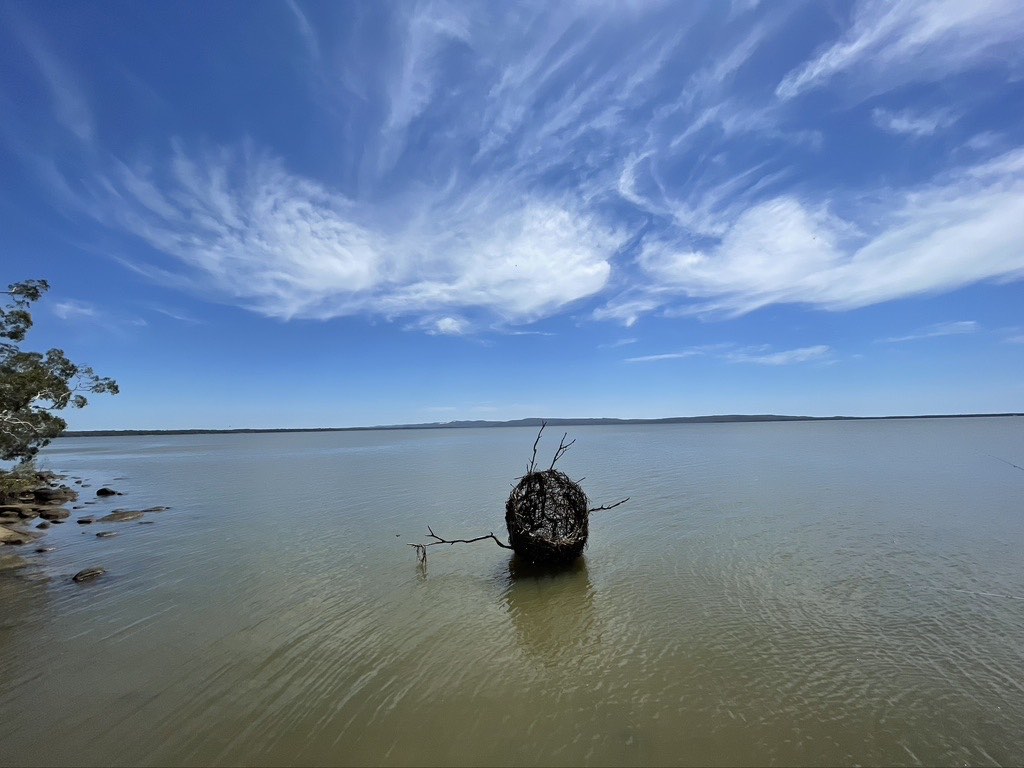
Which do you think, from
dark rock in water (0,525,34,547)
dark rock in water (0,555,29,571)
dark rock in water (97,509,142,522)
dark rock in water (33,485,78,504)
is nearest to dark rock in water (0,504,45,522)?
dark rock in water (97,509,142,522)

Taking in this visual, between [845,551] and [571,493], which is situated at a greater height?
[571,493]

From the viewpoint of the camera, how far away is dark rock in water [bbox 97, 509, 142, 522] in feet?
62.5

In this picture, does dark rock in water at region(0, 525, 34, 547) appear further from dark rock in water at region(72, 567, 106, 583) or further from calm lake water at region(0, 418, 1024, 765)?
dark rock in water at region(72, 567, 106, 583)

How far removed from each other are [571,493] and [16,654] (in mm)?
10393

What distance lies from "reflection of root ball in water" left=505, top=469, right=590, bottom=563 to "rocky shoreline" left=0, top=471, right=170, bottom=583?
10464mm

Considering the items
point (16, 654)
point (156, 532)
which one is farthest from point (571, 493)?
point (156, 532)

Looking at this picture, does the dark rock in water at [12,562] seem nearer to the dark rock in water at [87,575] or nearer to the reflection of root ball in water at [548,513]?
the dark rock in water at [87,575]

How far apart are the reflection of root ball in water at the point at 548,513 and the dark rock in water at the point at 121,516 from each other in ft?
57.8

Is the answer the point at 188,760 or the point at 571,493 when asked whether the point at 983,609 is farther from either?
the point at 188,760

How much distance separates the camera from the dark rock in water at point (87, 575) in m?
11.3

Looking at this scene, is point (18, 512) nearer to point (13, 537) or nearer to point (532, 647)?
point (13, 537)

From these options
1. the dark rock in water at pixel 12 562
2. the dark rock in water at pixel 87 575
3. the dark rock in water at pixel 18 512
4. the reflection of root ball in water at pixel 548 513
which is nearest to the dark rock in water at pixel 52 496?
the dark rock in water at pixel 18 512

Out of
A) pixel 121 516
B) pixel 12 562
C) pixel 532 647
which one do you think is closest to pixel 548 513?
pixel 532 647

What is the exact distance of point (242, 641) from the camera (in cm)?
780
